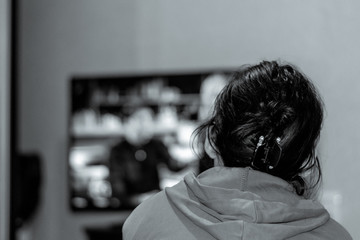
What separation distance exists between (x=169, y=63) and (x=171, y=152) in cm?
50

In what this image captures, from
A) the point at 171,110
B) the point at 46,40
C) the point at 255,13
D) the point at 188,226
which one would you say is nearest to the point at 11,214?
the point at 171,110

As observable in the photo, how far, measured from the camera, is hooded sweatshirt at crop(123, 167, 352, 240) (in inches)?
48.3

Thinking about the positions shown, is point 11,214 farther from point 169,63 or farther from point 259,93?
point 259,93

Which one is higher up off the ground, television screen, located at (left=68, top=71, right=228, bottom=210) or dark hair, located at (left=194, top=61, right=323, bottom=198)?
dark hair, located at (left=194, top=61, right=323, bottom=198)

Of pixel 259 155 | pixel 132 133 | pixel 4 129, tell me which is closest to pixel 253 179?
pixel 259 155

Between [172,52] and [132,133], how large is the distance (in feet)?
1.64

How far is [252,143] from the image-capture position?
4.18ft

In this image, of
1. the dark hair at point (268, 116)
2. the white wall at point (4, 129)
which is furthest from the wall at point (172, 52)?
the dark hair at point (268, 116)

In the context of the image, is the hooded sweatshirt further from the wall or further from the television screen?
the television screen

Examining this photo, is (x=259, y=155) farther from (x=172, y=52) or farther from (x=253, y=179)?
(x=172, y=52)

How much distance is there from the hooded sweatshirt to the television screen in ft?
6.23

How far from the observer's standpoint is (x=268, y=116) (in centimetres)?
126

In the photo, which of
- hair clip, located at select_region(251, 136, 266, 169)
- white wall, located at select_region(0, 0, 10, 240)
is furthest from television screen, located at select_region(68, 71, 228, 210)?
hair clip, located at select_region(251, 136, 266, 169)

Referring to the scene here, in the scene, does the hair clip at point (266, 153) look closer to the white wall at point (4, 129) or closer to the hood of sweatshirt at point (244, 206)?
the hood of sweatshirt at point (244, 206)
